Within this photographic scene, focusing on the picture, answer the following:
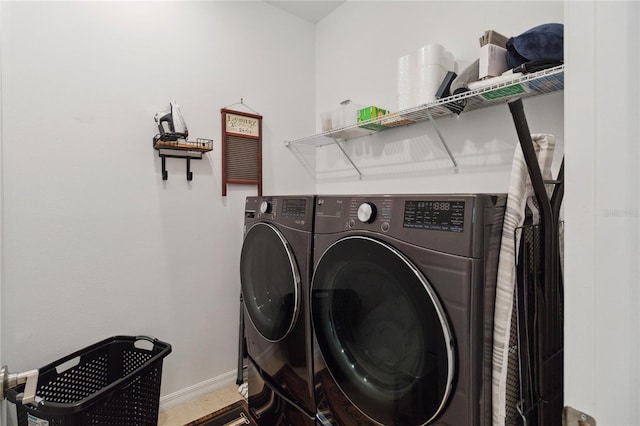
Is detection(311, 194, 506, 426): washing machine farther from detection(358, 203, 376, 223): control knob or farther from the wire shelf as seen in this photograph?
the wire shelf

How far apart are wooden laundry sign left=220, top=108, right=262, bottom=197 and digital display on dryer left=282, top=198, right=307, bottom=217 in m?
0.79

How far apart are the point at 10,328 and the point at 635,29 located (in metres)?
2.29

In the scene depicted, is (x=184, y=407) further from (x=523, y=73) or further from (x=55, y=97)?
(x=523, y=73)

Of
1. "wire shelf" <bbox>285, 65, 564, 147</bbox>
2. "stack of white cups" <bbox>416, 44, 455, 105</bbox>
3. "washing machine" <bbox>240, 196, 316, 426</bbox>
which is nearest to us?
"wire shelf" <bbox>285, 65, 564, 147</bbox>

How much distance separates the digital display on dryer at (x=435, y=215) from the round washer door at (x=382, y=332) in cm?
11

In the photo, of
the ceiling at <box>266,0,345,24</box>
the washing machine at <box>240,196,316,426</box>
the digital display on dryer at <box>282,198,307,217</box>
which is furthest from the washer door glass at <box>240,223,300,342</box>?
the ceiling at <box>266,0,345,24</box>

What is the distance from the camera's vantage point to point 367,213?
114 centimetres

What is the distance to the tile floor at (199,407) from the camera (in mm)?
1884

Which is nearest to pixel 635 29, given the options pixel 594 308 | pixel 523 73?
pixel 594 308

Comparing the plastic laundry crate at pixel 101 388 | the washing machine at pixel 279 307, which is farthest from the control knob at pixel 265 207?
the plastic laundry crate at pixel 101 388

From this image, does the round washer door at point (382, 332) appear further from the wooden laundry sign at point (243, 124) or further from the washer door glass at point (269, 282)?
the wooden laundry sign at point (243, 124)

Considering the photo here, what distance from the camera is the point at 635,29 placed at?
0.38 metres

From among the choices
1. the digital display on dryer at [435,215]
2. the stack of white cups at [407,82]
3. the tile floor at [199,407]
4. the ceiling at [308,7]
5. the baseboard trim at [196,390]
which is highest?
the ceiling at [308,7]

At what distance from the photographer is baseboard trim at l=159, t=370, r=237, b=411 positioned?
1.97m
